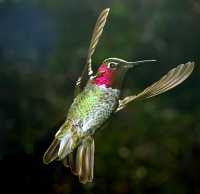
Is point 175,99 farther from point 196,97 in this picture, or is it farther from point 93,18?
point 93,18

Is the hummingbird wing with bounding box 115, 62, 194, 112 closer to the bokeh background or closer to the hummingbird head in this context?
the hummingbird head

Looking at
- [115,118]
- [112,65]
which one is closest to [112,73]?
[112,65]

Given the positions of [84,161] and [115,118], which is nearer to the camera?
[84,161]

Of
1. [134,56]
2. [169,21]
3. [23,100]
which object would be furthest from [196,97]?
[23,100]

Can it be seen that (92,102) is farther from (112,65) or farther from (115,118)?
(115,118)

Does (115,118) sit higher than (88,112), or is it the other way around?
(88,112)

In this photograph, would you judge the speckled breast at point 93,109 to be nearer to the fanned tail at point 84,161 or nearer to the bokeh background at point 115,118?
the fanned tail at point 84,161

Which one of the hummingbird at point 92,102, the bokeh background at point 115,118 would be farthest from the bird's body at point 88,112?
the bokeh background at point 115,118

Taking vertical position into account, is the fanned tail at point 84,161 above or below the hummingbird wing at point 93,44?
below
